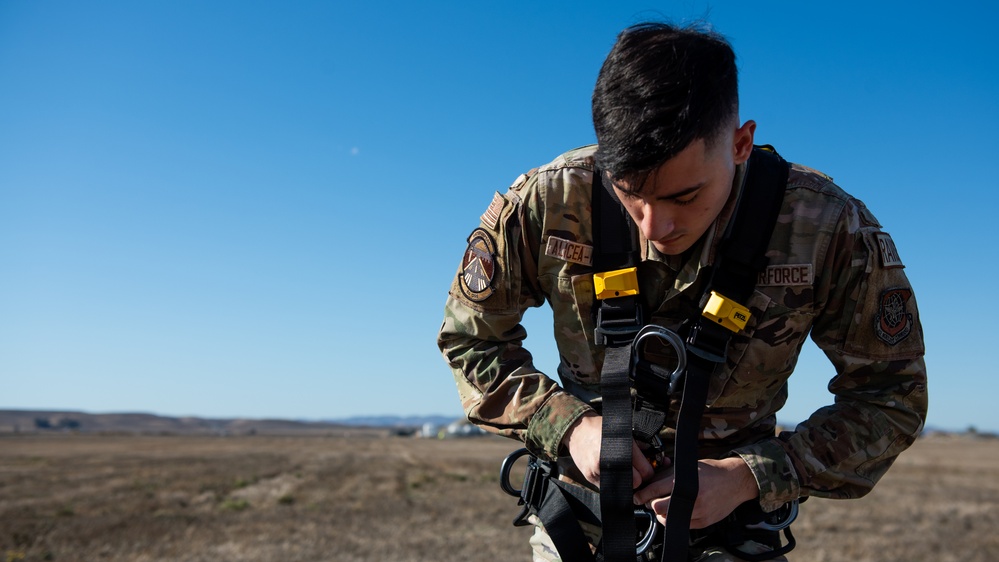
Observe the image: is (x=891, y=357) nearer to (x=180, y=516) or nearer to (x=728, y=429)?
(x=728, y=429)

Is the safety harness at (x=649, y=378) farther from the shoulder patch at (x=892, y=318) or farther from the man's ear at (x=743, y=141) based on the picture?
the shoulder patch at (x=892, y=318)

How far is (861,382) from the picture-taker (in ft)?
9.88

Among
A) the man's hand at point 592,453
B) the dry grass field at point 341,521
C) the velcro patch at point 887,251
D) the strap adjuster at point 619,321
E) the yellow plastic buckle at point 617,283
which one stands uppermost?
the velcro patch at point 887,251

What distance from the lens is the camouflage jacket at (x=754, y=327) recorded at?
9.45 ft

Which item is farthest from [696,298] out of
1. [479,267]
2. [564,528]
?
[564,528]

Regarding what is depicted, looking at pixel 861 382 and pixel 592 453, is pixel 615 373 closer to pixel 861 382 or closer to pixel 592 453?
pixel 592 453

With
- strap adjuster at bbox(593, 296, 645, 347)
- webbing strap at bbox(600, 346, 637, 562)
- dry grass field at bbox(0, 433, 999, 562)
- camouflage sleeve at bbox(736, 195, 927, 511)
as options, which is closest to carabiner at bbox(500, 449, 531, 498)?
webbing strap at bbox(600, 346, 637, 562)

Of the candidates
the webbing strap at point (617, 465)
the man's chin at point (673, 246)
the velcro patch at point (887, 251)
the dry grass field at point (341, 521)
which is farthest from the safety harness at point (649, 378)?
the dry grass field at point (341, 521)

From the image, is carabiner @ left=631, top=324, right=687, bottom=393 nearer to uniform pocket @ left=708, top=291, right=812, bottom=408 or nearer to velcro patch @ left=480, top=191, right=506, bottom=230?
uniform pocket @ left=708, top=291, right=812, bottom=408

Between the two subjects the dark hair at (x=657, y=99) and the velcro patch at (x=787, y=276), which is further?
the velcro patch at (x=787, y=276)

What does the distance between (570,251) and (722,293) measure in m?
0.54

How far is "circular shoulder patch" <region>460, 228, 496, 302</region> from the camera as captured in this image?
3.11 metres

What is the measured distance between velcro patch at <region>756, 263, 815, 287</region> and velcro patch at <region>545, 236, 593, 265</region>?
1.91 feet

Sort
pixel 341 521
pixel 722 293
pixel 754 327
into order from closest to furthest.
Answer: pixel 722 293 < pixel 754 327 < pixel 341 521
